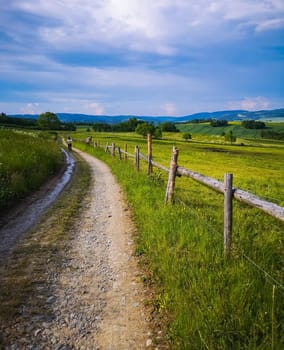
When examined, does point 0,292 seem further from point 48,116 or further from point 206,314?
point 48,116

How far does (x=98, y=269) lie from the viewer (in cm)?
550

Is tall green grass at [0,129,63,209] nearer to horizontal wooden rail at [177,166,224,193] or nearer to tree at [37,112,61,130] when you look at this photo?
horizontal wooden rail at [177,166,224,193]

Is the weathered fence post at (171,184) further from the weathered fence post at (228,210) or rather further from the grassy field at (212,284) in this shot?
the weathered fence post at (228,210)

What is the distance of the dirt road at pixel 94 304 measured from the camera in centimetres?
358

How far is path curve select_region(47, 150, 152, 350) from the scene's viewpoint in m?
3.63

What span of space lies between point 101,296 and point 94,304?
0.24 metres

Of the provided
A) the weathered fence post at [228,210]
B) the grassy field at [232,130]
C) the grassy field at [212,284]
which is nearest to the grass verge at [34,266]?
the grassy field at [212,284]

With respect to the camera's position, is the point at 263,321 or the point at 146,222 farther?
the point at 146,222

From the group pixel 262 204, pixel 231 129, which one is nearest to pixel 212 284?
pixel 262 204

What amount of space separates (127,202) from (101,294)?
241 inches

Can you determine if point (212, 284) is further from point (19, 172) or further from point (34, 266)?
point (19, 172)

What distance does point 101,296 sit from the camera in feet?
14.9

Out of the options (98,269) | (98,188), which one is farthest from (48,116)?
(98,269)

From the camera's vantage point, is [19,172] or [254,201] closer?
[254,201]
